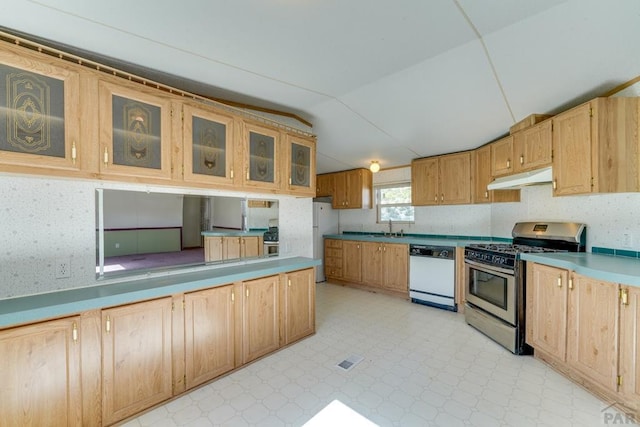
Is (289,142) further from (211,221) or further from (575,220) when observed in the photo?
(575,220)

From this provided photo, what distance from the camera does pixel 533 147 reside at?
2.84 meters

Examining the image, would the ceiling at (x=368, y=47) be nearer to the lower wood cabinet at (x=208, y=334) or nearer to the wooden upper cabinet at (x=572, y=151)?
the wooden upper cabinet at (x=572, y=151)

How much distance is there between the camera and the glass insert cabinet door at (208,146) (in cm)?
216

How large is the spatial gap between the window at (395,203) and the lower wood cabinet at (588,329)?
2.57 meters

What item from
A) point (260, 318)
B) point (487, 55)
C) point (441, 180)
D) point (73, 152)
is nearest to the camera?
point (73, 152)

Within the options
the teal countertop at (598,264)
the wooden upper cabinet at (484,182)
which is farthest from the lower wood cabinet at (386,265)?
the teal countertop at (598,264)

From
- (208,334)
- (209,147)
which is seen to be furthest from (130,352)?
(209,147)

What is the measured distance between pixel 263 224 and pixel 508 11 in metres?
2.69

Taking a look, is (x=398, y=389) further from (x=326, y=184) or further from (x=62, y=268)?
(x=326, y=184)

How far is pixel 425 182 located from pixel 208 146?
356cm

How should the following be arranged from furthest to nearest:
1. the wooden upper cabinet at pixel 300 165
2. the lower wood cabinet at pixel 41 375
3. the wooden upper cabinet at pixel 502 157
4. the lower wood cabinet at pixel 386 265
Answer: the lower wood cabinet at pixel 386 265
the wooden upper cabinet at pixel 502 157
the wooden upper cabinet at pixel 300 165
the lower wood cabinet at pixel 41 375

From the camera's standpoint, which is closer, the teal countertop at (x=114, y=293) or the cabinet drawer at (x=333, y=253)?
the teal countertop at (x=114, y=293)

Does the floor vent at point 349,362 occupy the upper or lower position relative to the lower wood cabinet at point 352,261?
lower

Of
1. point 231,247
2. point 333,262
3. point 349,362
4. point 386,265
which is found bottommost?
point 349,362
